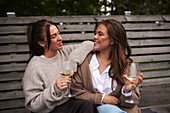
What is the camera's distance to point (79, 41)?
295 centimetres

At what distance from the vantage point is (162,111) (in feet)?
9.59

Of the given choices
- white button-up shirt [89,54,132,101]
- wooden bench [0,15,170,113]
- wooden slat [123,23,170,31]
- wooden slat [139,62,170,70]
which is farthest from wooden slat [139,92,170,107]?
white button-up shirt [89,54,132,101]

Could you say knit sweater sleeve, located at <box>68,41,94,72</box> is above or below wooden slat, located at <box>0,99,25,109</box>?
above

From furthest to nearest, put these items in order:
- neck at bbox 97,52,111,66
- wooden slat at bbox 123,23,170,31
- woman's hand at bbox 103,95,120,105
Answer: wooden slat at bbox 123,23,170,31 < neck at bbox 97,52,111,66 < woman's hand at bbox 103,95,120,105

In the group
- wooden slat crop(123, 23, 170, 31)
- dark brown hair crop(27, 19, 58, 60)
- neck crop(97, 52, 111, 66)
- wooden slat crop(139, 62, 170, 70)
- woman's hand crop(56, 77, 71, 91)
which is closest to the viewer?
woman's hand crop(56, 77, 71, 91)

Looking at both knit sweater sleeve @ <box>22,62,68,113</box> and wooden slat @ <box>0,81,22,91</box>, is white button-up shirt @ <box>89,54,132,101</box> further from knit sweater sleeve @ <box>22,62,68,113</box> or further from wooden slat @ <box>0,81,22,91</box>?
wooden slat @ <box>0,81,22,91</box>

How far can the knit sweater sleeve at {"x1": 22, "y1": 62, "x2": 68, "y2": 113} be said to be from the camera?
1749 millimetres

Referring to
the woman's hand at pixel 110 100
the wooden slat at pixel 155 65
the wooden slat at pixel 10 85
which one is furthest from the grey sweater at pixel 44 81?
the wooden slat at pixel 155 65

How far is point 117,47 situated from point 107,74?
357mm

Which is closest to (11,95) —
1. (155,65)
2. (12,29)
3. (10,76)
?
(10,76)

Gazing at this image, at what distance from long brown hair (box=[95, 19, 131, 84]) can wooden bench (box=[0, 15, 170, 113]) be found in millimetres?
879

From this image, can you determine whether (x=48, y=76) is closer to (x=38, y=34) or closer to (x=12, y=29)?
(x=38, y=34)

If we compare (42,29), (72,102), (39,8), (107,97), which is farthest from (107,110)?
(39,8)

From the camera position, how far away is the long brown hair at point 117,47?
199cm
